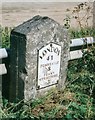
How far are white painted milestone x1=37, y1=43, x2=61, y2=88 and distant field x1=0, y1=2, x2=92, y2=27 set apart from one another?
4154mm

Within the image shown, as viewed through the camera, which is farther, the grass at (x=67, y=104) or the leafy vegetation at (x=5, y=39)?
the leafy vegetation at (x=5, y=39)

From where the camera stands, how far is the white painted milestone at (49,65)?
454 centimetres

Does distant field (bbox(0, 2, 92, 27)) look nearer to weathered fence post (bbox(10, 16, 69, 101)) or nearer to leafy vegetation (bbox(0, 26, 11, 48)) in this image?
leafy vegetation (bbox(0, 26, 11, 48))

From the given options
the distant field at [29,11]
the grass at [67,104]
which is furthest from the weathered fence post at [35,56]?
the distant field at [29,11]

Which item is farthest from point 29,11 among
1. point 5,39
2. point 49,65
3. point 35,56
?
point 35,56

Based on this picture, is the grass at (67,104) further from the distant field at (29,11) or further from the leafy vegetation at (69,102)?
the distant field at (29,11)

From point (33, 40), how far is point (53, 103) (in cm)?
73

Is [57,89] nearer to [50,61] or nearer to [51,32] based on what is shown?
[50,61]

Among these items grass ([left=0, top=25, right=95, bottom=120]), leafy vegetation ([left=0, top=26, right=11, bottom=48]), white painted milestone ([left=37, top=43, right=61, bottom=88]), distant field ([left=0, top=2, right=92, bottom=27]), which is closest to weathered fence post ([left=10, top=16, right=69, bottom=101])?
white painted milestone ([left=37, top=43, right=61, bottom=88])

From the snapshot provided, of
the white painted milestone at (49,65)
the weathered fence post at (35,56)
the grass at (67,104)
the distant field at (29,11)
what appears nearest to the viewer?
the grass at (67,104)

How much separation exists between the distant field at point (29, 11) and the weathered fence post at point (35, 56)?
13.8ft

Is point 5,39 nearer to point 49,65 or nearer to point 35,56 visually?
point 49,65

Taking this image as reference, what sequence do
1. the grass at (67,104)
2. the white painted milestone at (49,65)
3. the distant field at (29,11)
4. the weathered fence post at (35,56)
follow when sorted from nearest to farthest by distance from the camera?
the grass at (67,104), the weathered fence post at (35,56), the white painted milestone at (49,65), the distant field at (29,11)

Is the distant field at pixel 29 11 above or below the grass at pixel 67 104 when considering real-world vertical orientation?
above
